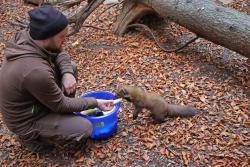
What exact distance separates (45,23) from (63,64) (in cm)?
94

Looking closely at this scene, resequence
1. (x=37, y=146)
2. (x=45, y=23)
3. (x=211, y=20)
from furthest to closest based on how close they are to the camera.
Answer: (x=211, y=20), (x=37, y=146), (x=45, y=23)

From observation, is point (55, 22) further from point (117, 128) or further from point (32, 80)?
point (117, 128)

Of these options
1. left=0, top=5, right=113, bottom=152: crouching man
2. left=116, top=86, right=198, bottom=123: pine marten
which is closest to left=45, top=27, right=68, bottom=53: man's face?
left=0, top=5, right=113, bottom=152: crouching man

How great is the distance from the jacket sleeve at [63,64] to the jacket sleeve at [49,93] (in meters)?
0.60

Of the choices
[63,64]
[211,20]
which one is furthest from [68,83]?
[211,20]

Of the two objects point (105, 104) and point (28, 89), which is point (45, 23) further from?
point (105, 104)

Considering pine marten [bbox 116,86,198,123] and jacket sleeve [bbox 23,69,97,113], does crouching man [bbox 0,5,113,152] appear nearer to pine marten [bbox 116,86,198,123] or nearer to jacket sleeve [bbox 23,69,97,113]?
jacket sleeve [bbox 23,69,97,113]

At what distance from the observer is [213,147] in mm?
4090

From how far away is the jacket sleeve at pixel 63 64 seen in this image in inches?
172

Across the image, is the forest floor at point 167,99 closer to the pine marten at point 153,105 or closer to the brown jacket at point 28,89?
the pine marten at point 153,105

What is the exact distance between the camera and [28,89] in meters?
3.64

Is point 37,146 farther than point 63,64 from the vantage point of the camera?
No

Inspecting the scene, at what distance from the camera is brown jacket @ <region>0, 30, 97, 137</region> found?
3568 mm

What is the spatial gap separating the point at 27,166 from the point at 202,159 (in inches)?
82.5
